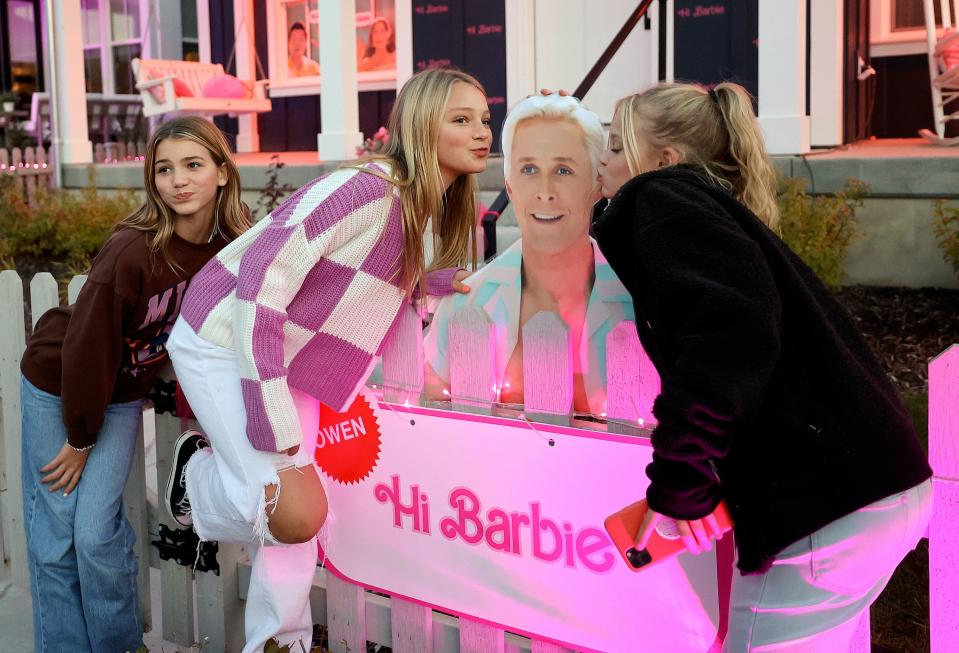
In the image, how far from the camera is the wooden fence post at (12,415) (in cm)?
352

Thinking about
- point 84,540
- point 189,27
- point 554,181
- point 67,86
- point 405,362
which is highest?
point 189,27

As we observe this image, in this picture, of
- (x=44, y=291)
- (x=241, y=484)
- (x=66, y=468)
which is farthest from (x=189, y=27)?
(x=241, y=484)

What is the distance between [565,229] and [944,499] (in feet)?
3.22

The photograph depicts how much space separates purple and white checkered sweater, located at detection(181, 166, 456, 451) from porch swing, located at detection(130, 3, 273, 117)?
29.9ft

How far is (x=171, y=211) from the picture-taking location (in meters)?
2.85

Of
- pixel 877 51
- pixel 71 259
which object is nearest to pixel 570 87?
pixel 877 51

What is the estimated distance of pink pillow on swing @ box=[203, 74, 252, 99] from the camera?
1123cm

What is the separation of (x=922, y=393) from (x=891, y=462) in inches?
117

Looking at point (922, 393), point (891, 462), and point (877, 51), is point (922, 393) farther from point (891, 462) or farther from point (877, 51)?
point (877, 51)

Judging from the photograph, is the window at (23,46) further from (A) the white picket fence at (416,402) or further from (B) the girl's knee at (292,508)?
(B) the girl's knee at (292,508)

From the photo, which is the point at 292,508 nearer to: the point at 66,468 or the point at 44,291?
the point at 66,468

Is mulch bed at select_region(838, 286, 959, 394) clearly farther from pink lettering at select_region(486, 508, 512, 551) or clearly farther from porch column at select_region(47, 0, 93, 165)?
porch column at select_region(47, 0, 93, 165)

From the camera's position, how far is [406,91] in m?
2.43

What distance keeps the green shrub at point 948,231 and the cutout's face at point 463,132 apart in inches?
159
